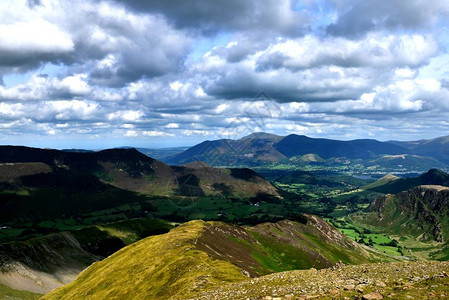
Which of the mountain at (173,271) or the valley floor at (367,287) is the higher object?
the valley floor at (367,287)

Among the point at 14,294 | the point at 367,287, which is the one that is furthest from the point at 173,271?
the point at 14,294

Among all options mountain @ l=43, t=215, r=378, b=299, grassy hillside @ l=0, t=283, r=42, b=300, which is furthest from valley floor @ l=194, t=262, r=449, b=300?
grassy hillside @ l=0, t=283, r=42, b=300

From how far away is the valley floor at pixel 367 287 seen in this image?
34.4 meters

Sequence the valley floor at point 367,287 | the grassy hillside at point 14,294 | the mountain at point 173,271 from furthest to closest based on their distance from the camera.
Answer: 1. the grassy hillside at point 14,294
2. the mountain at point 173,271
3. the valley floor at point 367,287

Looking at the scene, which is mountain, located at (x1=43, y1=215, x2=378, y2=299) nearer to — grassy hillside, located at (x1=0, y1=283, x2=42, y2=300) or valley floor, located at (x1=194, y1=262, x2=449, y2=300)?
valley floor, located at (x1=194, y1=262, x2=449, y2=300)

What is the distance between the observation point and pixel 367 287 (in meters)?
37.6

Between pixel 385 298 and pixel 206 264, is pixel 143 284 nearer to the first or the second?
pixel 206 264

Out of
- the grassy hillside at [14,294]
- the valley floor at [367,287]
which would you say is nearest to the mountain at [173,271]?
the valley floor at [367,287]

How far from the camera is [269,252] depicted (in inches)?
7662

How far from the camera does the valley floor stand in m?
34.4

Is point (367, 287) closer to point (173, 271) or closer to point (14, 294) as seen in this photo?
point (173, 271)

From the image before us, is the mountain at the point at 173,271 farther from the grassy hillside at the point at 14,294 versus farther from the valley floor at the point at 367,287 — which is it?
the grassy hillside at the point at 14,294

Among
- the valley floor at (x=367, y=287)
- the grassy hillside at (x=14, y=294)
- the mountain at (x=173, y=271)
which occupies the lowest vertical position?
the grassy hillside at (x=14, y=294)

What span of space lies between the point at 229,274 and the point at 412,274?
4490cm
